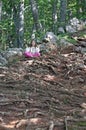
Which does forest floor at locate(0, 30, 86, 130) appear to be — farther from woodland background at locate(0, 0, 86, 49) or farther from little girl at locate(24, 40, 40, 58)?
woodland background at locate(0, 0, 86, 49)

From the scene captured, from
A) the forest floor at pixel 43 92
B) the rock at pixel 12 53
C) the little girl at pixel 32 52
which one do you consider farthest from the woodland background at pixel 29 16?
the forest floor at pixel 43 92

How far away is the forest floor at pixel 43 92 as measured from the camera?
337 inches

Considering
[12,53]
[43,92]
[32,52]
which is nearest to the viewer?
[43,92]

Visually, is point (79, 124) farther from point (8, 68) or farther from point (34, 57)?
point (34, 57)

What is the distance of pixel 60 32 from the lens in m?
18.5

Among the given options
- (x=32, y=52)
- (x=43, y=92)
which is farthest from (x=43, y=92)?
(x=32, y=52)

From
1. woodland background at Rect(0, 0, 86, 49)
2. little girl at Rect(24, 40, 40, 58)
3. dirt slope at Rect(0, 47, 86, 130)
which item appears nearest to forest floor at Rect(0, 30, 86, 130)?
dirt slope at Rect(0, 47, 86, 130)

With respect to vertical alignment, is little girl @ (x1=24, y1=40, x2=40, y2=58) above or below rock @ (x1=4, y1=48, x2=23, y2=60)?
above

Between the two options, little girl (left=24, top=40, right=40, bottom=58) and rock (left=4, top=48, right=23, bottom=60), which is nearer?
little girl (left=24, top=40, right=40, bottom=58)

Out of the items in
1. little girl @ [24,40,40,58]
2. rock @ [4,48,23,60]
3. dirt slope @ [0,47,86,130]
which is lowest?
dirt slope @ [0,47,86,130]

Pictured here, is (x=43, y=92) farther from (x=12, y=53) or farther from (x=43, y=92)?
(x=12, y=53)

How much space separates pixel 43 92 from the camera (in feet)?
34.3

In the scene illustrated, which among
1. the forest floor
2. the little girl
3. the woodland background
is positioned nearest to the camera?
the forest floor

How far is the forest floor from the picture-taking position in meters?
8.57
